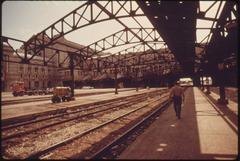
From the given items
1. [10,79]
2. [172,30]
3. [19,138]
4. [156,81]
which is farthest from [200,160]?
[156,81]

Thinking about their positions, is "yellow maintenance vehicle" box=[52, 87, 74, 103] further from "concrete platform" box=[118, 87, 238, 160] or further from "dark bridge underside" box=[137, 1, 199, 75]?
"concrete platform" box=[118, 87, 238, 160]

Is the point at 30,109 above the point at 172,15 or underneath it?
underneath

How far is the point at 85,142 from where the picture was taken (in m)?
9.84

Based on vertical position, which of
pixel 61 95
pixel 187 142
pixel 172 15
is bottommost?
pixel 187 142

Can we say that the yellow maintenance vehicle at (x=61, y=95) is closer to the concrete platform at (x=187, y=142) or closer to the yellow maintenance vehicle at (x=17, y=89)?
the concrete platform at (x=187, y=142)

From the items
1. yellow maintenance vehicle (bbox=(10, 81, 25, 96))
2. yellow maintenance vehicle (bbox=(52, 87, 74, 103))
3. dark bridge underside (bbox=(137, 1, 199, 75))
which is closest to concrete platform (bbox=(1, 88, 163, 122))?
yellow maintenance vehicle (bbox=(52, 87, 74, 103))

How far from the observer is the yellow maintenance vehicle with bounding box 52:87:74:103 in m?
29.0

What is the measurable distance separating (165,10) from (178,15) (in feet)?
2.12

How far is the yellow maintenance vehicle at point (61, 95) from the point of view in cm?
2905

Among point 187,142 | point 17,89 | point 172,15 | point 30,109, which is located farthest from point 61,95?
point 187,142

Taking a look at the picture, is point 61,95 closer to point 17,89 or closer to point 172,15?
point 172,15

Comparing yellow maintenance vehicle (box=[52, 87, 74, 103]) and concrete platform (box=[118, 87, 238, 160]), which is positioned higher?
yellow maintenance vehicle (box=[52, 87, 74, 103])

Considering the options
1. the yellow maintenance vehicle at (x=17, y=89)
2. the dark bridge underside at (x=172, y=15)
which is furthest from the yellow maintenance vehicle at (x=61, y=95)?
the yellow maintenance vehicle at (x=17, y=89)

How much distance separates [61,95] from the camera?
98.2 ft
